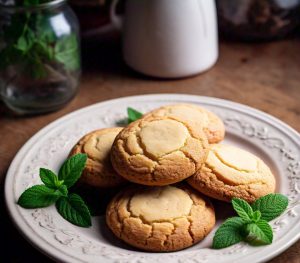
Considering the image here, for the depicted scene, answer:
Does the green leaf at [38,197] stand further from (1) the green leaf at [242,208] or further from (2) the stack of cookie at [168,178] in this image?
(1) the green leaf at [242,208]

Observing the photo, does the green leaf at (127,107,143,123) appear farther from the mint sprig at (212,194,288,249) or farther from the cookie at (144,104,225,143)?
the mint sprig at (212,194,288,249)

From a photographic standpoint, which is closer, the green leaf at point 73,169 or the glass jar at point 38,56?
the green leaf at point 73,169

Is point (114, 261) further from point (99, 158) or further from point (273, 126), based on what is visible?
point (273, 126)

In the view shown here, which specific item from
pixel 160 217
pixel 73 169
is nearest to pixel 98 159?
pixel 73 169

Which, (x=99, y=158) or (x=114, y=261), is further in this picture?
(x=99, y=158)

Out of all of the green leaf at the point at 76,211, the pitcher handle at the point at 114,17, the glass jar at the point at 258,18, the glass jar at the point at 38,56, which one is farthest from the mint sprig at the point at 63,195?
the glass jar at the point at 258,18

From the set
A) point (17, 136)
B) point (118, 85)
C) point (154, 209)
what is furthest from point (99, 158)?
point (118, 85)
